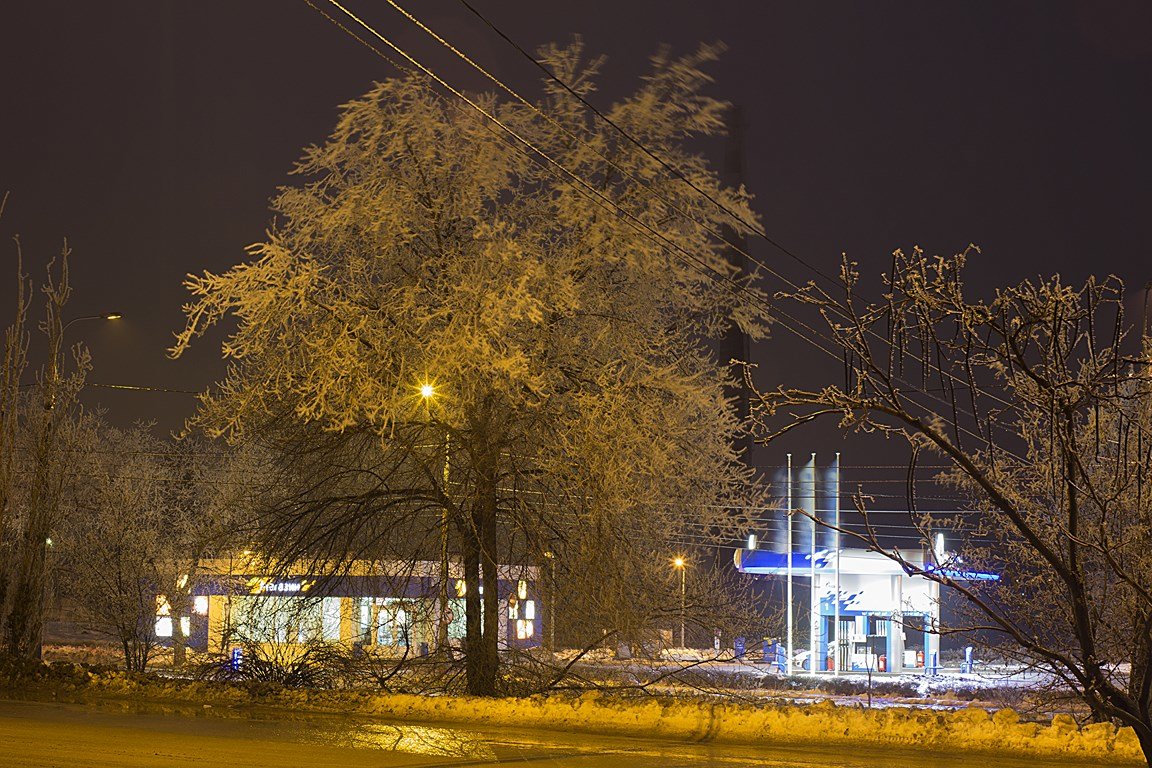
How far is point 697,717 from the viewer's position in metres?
15.1

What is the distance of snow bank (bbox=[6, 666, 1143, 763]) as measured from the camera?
13656 mm

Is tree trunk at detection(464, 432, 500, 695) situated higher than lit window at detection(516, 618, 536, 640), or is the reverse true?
tree trunk at detection(464, 432, 500, 695)

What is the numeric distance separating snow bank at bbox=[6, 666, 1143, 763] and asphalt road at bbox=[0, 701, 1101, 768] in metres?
0.39

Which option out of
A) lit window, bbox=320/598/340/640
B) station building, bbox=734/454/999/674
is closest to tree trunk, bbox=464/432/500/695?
lit window, bbox=320/598/340/640

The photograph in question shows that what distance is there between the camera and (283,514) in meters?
18.5

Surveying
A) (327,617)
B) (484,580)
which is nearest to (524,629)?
(327,617)

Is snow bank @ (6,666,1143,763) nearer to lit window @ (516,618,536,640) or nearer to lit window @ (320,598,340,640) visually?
lit window @ (320,598,340,640)

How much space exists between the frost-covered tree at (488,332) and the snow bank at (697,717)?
6.68 ft

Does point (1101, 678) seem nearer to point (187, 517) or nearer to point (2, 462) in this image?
point (2, 462)

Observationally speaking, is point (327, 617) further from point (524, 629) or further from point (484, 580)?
point (524, 629)

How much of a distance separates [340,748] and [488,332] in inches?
219

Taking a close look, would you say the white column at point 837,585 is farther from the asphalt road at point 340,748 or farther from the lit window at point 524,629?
the asphalt road at point 340,748

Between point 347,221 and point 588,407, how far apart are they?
429 centimetres

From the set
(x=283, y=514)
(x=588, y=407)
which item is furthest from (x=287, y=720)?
(x=588, y=407)
